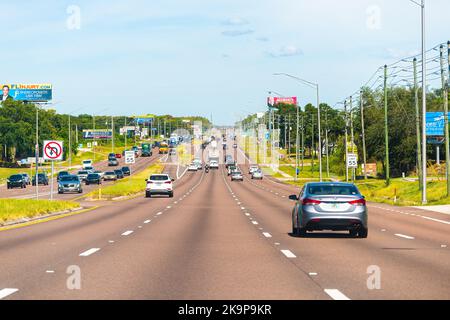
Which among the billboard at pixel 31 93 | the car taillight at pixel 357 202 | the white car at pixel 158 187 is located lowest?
the white car at pixel 158 187

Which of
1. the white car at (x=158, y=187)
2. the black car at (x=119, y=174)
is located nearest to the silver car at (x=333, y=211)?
the white car at (x=158, y=187)

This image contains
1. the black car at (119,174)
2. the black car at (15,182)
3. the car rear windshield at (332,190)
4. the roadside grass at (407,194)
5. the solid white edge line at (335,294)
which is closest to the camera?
the solid white edge line at (335,294)

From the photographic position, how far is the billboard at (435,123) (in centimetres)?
6375

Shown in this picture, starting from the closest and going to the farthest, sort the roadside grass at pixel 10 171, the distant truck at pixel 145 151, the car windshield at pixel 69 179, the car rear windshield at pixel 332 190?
the car rear windshield at pixel 332 190 < the car windshield at pixel 69 179 < the roadside grass at pixel 10 171 < the distant truck at pixel 145 151

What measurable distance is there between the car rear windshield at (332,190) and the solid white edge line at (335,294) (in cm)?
1020

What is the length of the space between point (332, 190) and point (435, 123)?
45.4 metres

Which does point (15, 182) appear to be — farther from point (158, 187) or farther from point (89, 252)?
point (89, 252)

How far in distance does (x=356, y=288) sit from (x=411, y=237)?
11.5 m

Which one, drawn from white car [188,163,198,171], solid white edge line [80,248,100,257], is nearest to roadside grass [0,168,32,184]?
white car [188,163,198,171]

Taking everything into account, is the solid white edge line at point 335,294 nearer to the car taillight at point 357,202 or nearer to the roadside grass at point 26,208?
the car taillight at point 357,202

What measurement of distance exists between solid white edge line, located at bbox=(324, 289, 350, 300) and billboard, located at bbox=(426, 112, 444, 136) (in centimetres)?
5424

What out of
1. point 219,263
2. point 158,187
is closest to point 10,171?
point 158,187

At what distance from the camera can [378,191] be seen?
207 feet
